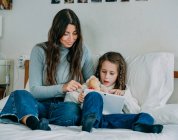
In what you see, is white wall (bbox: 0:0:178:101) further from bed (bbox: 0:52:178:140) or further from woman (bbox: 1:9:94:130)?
woman (bbox: 1:9:94:130)

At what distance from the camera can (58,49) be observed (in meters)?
1.73

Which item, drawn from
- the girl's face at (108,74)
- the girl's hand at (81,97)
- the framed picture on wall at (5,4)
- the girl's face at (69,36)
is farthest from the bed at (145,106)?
the framed picture on wall at (5,4)

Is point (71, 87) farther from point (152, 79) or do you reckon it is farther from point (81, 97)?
point (152, 79)

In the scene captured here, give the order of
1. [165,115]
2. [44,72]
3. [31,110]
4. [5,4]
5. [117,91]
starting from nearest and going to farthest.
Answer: [31,110]
[165,115]
[117,91]
[44,72]
[5,4]

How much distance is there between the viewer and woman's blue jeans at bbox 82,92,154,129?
131 cm

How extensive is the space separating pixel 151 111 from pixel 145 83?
22 centimetres

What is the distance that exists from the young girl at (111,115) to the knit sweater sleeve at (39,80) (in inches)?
6.4

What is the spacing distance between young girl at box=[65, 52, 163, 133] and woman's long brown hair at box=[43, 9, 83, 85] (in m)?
0.14

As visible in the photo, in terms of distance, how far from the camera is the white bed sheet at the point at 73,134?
3.57 feet

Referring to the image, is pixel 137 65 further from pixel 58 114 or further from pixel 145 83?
pixel 58 114

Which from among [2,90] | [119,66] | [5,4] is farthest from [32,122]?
[5,4]

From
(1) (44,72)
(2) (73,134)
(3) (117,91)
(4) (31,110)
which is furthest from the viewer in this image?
(1) (44,72)

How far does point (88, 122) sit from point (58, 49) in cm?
63

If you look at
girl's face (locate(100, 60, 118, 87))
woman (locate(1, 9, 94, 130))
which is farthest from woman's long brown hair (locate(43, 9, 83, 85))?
girl's face (locate(100, 60, 118, 87))
